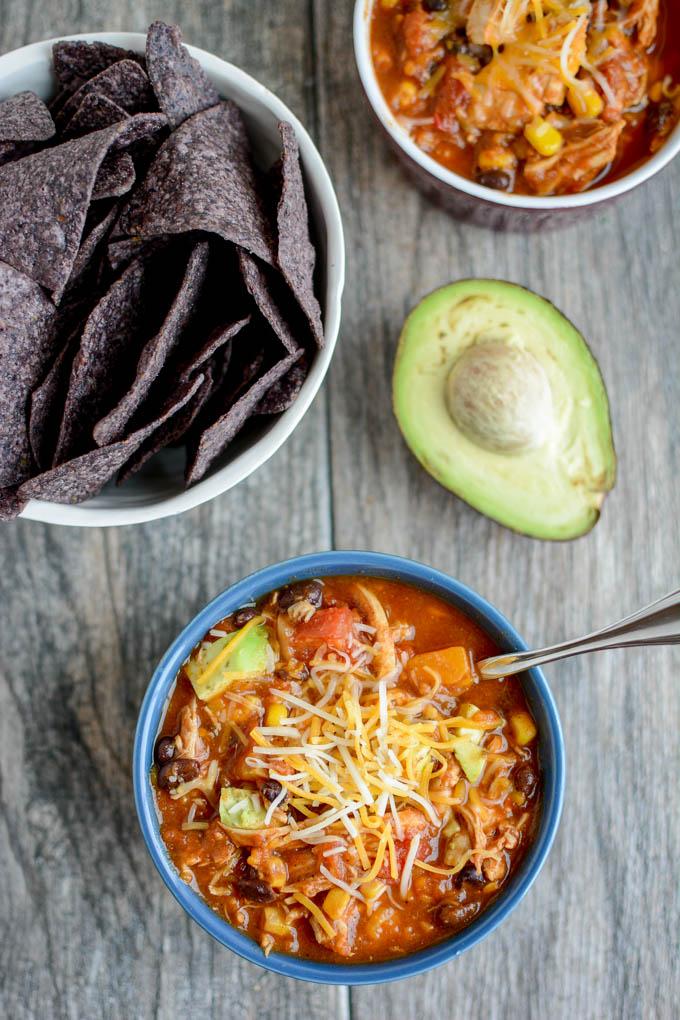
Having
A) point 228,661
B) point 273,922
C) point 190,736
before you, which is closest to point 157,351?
point 228,661

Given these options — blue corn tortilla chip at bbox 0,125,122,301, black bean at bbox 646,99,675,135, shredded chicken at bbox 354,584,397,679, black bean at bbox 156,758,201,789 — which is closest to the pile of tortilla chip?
blue corn tortilla chip at bbox 0,125,122,301

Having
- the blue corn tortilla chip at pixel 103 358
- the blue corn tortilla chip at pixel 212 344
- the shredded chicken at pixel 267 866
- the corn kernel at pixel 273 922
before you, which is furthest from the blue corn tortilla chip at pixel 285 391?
the corn kernel at pixel 273 922

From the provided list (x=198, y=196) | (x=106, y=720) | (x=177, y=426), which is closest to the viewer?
(x=198, y=196)

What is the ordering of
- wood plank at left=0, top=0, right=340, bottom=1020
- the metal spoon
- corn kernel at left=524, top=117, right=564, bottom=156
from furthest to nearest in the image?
wood plank at left=0, top=0, right=340, bottom=1020
corn kernel at left=524, top=117, right=564, bottom=156
the metal spoon

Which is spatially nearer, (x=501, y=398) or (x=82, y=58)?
(x=82, y=58)

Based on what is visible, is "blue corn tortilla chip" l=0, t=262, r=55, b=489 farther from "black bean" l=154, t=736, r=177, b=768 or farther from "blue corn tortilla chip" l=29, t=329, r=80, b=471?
"black bean" l=154, t=736, r=177, b=768

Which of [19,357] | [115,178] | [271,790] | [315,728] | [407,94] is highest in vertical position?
[407,94]

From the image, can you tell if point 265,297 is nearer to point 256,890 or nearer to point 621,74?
point 621,74
